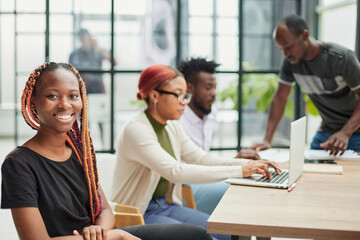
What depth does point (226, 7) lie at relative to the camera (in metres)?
4.71

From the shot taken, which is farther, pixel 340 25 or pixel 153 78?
pixel 340 25

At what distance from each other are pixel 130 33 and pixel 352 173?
264 centimetres

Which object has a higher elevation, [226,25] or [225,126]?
[226,25]

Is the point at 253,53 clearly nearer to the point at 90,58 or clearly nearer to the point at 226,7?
the point at 226,7

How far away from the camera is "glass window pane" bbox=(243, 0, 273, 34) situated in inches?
186

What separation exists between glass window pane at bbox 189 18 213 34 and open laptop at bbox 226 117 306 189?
2.54 metres

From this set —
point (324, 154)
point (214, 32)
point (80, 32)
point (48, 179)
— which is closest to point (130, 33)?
point (80, 32)

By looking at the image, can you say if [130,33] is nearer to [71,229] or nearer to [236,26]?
[236,26]

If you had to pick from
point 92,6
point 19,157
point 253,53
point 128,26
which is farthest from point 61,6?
point 19,157

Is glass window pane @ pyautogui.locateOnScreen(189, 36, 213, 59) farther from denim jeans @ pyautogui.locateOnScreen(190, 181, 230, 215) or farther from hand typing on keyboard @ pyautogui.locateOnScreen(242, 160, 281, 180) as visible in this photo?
hand typing on keyboard @ pyautogui.locateOnScreen(242, 160, 281, 180)

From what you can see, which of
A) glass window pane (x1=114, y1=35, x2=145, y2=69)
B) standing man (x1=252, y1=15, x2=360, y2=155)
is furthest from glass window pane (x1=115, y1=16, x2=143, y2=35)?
standing man (x1=252, y1=15, x2=360, y2=155)

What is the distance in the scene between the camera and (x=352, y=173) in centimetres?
241

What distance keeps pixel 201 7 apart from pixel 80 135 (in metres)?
3.03

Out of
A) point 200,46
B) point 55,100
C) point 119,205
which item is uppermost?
point 200,46
